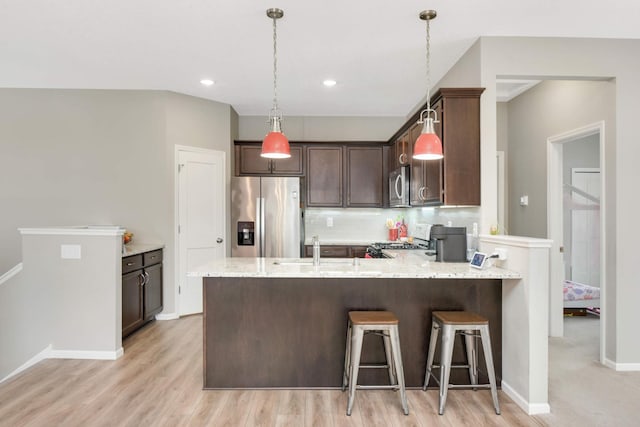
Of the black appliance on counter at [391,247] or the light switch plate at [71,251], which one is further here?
the black appliance on counter at [391,247]

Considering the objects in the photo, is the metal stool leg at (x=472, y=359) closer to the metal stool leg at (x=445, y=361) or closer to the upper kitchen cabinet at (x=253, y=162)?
the metal stool leg at (x=445, y=361)

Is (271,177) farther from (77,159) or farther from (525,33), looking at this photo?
(525,33)

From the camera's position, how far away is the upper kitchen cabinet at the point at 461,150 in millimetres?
3004

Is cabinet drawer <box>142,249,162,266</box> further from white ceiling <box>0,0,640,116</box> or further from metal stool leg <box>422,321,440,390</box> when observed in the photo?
metal stool leg <box>422,321,440,390</box>

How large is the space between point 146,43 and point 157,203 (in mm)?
1831

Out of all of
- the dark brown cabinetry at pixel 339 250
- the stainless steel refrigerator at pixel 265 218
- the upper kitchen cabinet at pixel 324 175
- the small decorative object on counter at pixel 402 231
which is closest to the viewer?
the stainless steel refrigerator at pixel 265 218

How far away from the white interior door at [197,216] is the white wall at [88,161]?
0.55 feet

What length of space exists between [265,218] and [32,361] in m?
2.64

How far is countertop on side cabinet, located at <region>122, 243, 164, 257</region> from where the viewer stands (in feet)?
12.2

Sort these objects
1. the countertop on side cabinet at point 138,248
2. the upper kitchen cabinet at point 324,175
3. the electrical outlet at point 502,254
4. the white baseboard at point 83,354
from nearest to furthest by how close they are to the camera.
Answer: the electrical outlet at point 502,254 → the white baseboard at point 83,354 → the countertop on side cabinet at point 138,248 → the upper kitchen cabinet at point 324,175

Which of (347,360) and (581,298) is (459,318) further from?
(581,298)

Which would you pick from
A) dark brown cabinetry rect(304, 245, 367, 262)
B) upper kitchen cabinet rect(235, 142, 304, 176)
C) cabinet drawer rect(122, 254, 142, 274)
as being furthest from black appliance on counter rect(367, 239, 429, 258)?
cabinet drawer rect(122, 254, 142, 274)

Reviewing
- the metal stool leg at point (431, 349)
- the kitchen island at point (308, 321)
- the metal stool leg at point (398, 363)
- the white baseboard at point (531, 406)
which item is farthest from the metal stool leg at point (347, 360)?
the white baseboard at point (531, 406)

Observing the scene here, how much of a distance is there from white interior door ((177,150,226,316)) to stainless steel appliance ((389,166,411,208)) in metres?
2.21
